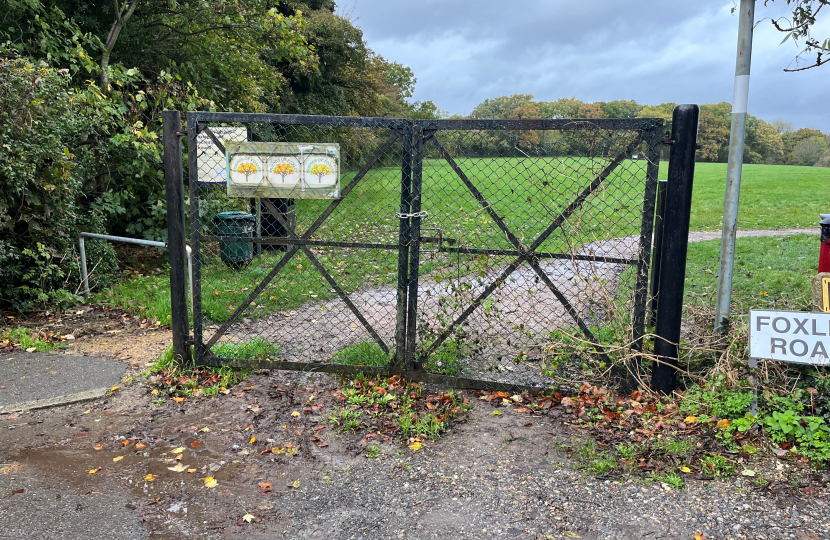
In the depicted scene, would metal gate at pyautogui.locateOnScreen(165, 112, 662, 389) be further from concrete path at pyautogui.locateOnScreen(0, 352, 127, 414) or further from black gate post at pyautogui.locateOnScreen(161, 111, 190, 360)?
concrete path at pyautogui.locateOnScreen(0, 352, 127, 414)

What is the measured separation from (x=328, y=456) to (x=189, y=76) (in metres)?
11.1

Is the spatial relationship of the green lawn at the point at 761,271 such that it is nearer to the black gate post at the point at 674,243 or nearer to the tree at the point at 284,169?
the black gate post at the point at 674,243

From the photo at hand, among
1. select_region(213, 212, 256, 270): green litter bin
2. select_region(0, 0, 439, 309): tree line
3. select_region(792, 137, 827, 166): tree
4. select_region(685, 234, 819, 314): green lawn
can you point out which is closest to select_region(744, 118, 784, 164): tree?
select_region(792, 137, 827, 166): tree

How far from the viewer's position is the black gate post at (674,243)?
12.7ft

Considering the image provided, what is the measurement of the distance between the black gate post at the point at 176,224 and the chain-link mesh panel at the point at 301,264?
0.11m

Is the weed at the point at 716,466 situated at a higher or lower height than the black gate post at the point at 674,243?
lower

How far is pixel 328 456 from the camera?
11.9 feet

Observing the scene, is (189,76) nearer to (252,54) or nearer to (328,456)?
(252,54)

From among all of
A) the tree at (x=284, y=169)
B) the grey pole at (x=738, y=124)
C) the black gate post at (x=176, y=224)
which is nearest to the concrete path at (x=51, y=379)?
the black gate post at (x=176, y=224)

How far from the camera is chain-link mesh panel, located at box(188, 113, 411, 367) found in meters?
4.44

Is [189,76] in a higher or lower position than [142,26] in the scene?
lower

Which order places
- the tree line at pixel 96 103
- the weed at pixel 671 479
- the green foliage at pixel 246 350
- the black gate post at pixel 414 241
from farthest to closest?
the tree line at pixel 96 103 → the green foliage at pixel 246 350 → the black gate post at pixel 414 241 → the weed at pixel 671 479

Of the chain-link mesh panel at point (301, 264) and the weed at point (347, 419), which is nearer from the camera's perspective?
the weed at point (347, 419)

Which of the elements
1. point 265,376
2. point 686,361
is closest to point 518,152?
point 686,361
